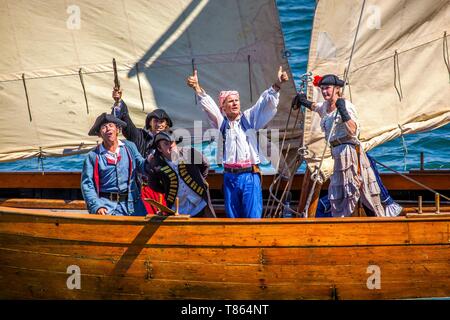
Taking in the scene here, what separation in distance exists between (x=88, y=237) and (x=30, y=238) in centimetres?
53

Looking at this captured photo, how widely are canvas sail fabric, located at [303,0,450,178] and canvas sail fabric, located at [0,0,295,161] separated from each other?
701 mm

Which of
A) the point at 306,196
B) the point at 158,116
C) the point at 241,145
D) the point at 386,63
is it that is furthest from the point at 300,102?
the point at 158,116

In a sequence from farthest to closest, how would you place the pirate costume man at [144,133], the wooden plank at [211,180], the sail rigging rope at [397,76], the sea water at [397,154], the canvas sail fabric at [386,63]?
the sea water at [397,154] < the wooden plank at [211,180] < the sail rigging rope at [397,76] < the canvas sail fabric at [386,63] < the pirate costume man at [144,133]

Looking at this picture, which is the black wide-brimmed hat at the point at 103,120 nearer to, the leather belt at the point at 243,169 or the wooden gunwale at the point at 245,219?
the wooden gunwale at the point at 245,219

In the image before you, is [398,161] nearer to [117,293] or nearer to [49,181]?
[49,181]

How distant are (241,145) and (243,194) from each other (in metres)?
0.41

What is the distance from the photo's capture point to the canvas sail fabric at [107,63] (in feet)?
34.2

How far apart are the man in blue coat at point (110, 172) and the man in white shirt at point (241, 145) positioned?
2.40ft

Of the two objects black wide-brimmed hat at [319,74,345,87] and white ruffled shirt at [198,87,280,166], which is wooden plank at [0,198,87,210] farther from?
black wide-brimmed hat at [319,74,345,87]

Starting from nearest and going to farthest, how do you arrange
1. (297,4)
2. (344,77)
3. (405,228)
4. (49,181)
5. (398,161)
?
(405,228) < (344,77) < (49,181) < (398,161) < (297,4)

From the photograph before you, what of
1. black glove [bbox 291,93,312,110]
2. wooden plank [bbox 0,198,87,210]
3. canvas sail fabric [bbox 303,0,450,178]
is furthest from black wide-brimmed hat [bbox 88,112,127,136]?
canvas sail fabric [bbox 303,0,450,178]

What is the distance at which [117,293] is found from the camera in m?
9.15

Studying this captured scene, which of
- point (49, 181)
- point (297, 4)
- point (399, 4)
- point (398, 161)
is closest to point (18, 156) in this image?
point (49, 181)

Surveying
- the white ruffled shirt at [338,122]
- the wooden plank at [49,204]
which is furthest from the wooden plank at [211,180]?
the white ruffled shirt at [338,122]
